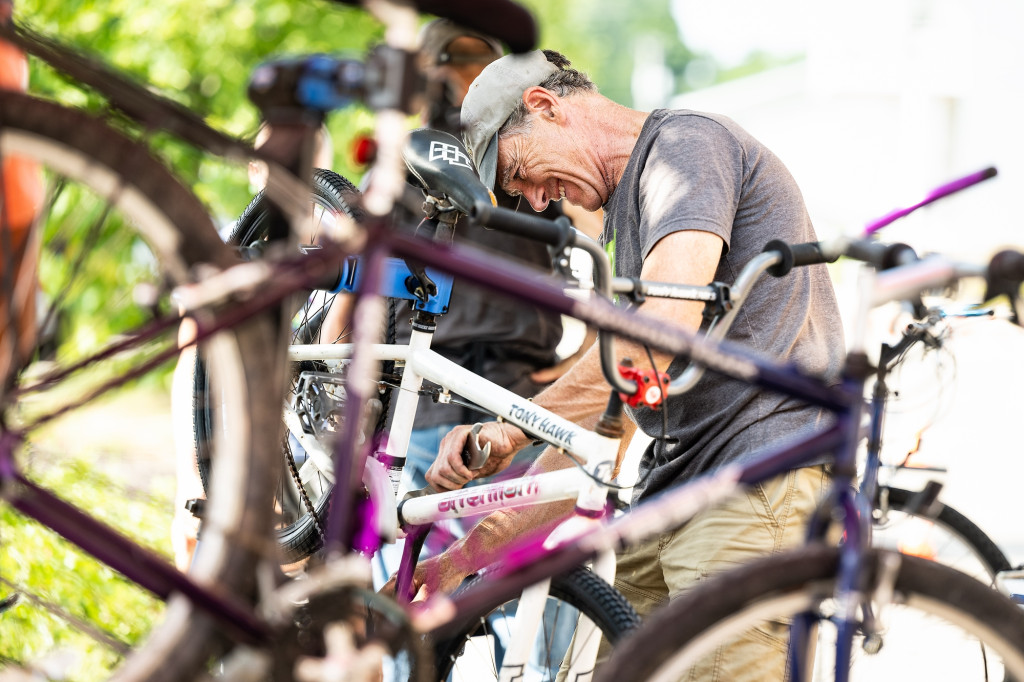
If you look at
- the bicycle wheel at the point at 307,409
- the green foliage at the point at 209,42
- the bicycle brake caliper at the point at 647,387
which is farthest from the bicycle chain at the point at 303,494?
the green foliage at the point at 209,42

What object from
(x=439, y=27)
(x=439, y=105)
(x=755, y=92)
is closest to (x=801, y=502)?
(x=439, y=105)

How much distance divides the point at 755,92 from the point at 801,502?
1937 centimetres

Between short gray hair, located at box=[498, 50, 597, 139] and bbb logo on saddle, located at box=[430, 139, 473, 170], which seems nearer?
bbb logo on saddle, located at box=[430, 139, 473, 170]

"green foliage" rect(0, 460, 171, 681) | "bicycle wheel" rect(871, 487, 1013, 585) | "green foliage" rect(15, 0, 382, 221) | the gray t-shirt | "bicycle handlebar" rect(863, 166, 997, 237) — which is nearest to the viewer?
"bicycle handlebar" rect(863, 166, 997, 237)

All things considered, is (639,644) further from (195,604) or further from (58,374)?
(58,374)

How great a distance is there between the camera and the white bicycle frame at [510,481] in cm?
193

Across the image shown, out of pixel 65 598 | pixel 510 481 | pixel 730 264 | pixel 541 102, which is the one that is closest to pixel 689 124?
pixel 730 264

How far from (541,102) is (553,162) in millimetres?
155

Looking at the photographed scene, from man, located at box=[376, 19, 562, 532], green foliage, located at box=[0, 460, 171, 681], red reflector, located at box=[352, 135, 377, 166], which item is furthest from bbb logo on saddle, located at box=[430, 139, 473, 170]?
green foliage, located at box=[0, 460, 171, 681]

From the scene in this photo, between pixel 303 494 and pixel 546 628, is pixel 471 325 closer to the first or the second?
pixel 303 494

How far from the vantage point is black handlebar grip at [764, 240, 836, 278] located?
5.84ft

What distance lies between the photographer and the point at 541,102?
8.17 feet

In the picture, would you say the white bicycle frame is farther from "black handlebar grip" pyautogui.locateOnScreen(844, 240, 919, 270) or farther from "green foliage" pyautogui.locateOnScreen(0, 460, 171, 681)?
"green foliage" pyautogui.locateOnScreen(0, 460, 171, 681)

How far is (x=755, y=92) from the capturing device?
66.4 feet
